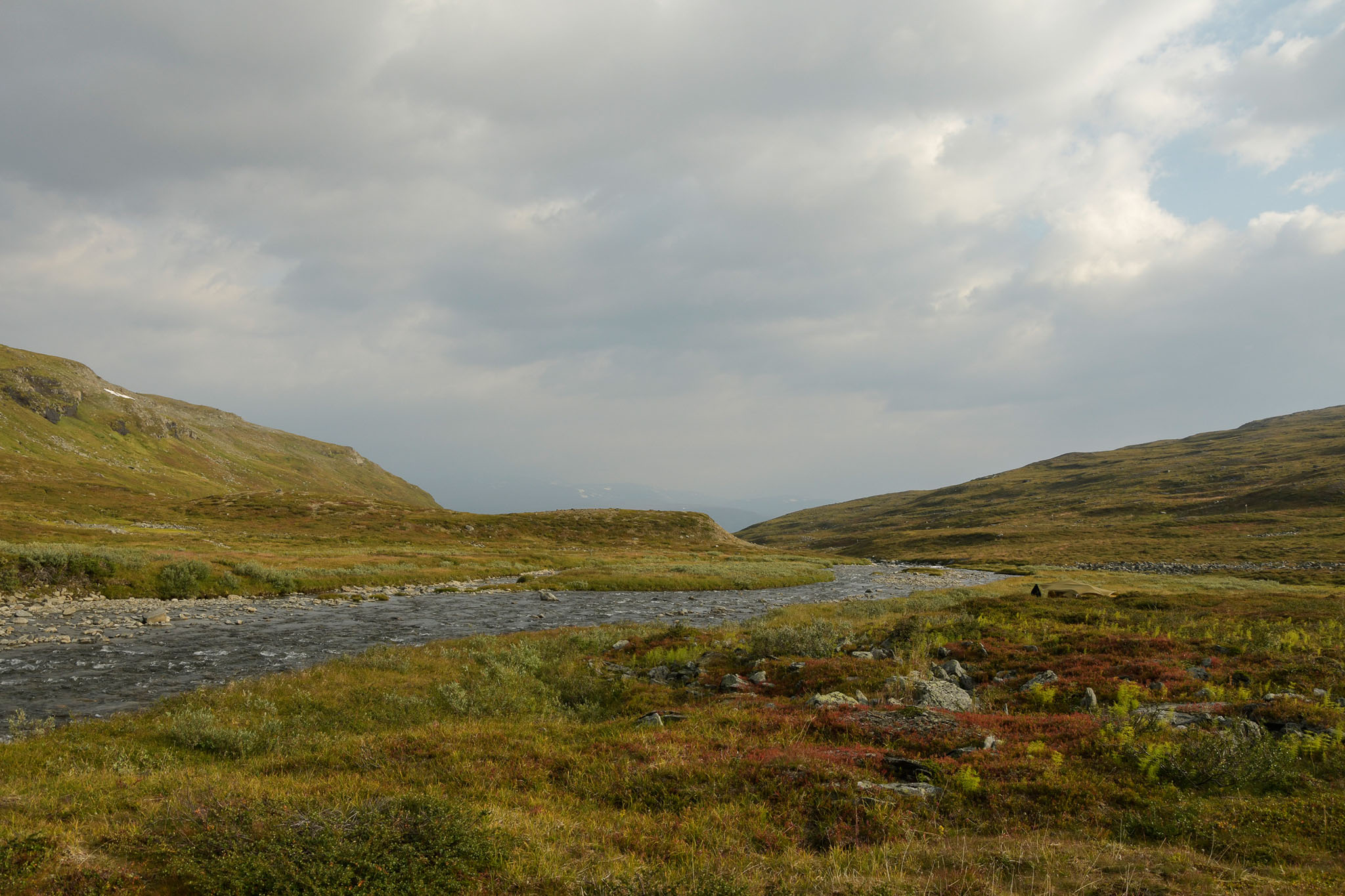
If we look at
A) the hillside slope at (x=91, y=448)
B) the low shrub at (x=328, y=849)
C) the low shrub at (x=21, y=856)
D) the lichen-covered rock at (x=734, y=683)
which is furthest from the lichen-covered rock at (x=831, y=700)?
the hillside slope at (x=91, y=448)

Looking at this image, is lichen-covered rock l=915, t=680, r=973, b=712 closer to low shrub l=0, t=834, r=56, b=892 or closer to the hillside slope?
low shrub l=0, t=834, r=56, b=892

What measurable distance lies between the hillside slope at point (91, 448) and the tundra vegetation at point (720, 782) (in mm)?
106251

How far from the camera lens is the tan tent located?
115 ft

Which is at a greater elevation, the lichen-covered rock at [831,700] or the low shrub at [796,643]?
the lichen-covered rock at [831,700]

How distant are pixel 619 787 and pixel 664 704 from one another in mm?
6562

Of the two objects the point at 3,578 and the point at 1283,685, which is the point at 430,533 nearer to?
the point at 3,578

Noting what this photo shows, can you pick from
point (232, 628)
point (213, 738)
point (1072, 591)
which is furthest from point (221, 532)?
point (1072, 591)

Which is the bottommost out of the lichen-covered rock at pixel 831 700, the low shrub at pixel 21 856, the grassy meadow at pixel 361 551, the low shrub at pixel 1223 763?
the grassy meadow at pixel 361 551

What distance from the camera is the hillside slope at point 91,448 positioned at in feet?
325

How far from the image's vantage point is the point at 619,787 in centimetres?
1004

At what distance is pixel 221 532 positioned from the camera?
8138 cm

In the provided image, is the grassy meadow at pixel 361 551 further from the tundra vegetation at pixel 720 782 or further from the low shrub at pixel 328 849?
the low shrub at pixel 328 849

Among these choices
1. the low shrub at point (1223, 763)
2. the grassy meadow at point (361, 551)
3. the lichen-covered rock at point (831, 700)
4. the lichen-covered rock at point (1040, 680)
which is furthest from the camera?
the grassy meadow at point (361, 551)

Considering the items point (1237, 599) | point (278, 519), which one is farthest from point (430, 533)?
point (1237, 599)
